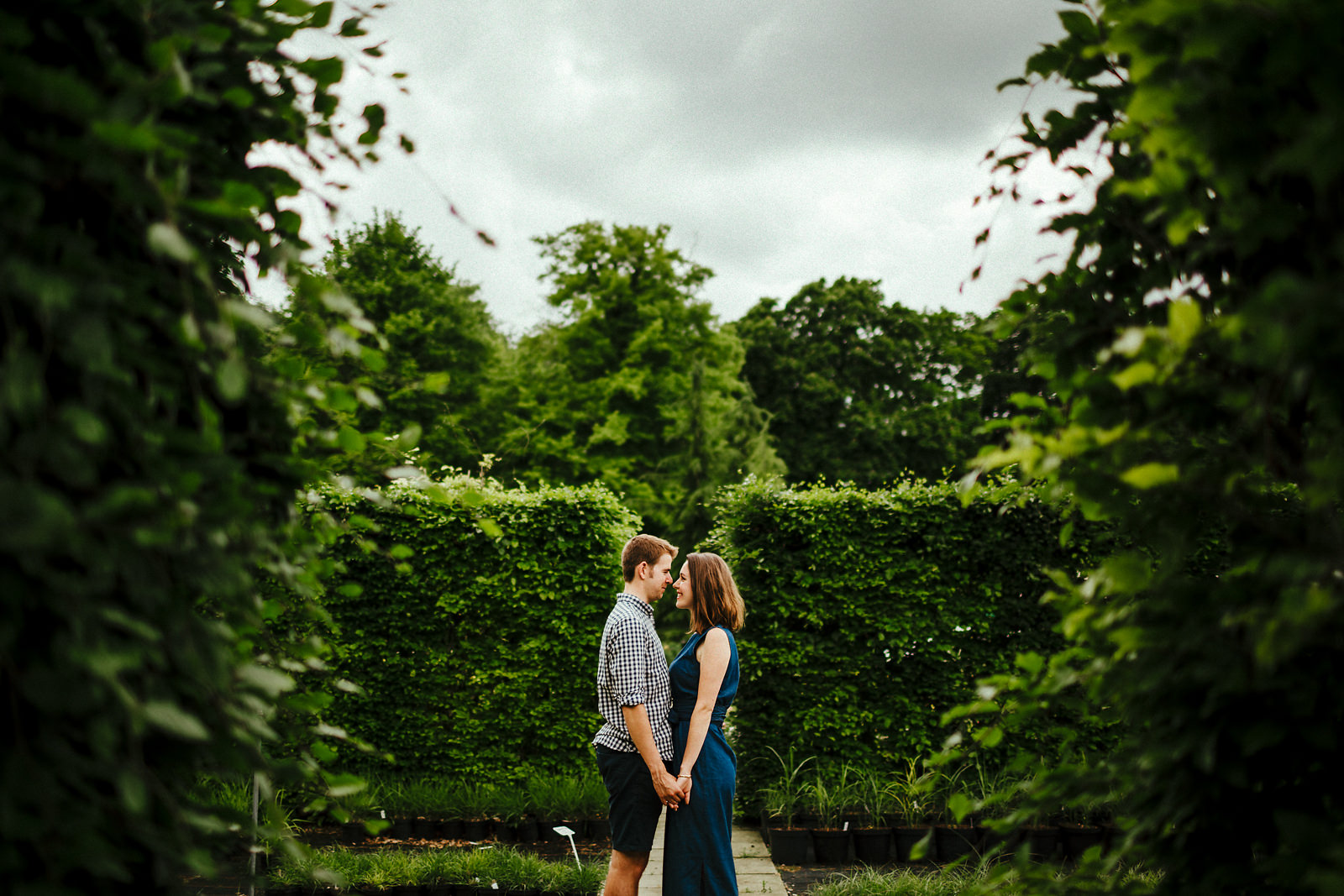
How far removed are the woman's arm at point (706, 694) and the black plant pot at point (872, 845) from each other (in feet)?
8.89

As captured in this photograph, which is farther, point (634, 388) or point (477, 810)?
point (634, 388)

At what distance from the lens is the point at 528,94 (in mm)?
11109

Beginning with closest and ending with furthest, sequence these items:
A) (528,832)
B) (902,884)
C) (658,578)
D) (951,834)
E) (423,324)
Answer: (658,578)
(902,884)
(951,834)
(528,832)
(423,324)

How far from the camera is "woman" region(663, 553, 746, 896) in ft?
11.9

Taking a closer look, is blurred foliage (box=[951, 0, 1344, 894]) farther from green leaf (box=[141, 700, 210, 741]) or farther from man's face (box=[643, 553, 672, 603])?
man's face (box=[643, 553, 672, 603])

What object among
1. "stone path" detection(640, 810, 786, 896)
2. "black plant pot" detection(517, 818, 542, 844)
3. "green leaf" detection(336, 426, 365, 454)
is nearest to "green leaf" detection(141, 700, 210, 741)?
"green leaf" detection(336, 426, 365, 454)

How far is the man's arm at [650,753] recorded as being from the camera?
3576 millimetres

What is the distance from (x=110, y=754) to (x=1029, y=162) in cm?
216

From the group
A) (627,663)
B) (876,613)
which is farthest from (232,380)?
(876,613)

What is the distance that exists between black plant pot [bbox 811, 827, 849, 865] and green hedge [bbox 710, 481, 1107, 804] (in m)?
0.78

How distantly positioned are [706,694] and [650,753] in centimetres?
39

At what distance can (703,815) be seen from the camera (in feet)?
12.0

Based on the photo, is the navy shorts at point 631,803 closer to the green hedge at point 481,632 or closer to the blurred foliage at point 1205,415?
the blurred foliage at point 1205,415

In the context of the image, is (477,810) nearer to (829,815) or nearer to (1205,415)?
(829,815)
